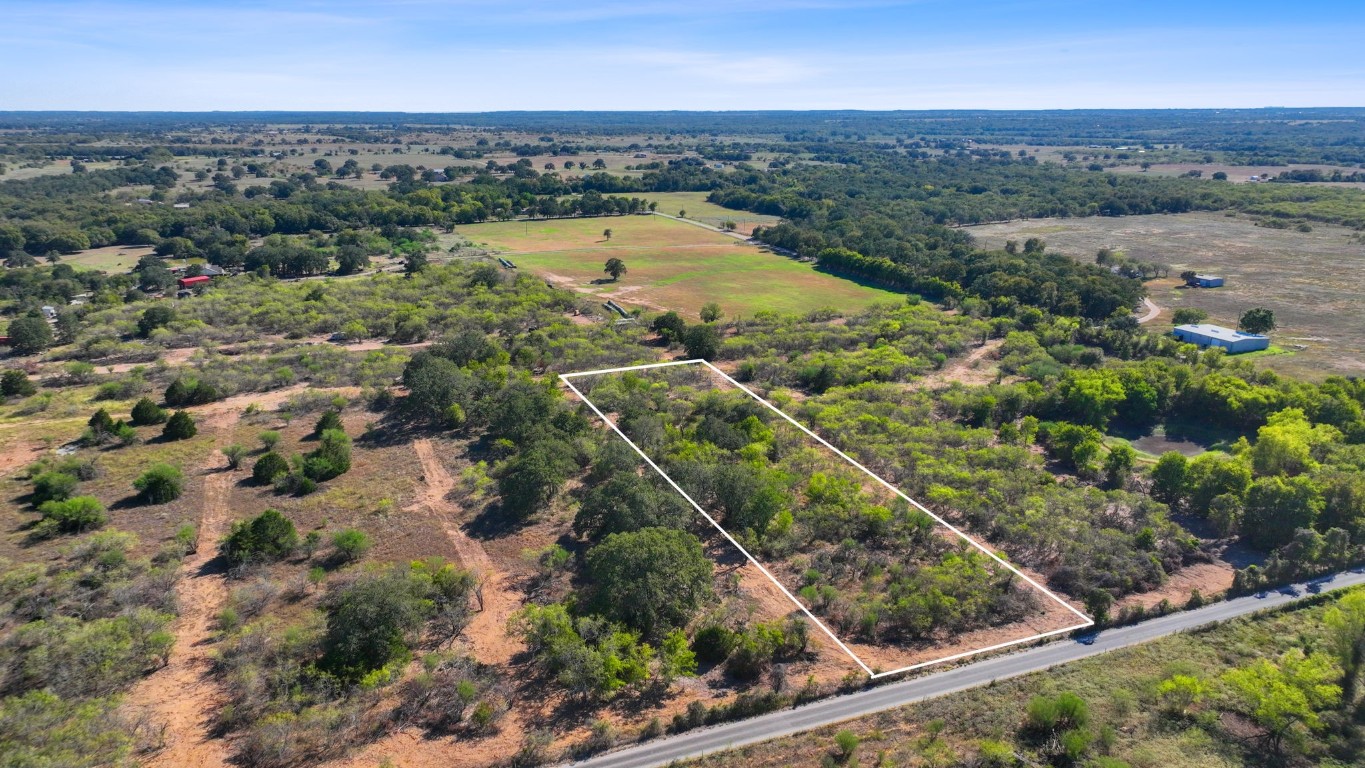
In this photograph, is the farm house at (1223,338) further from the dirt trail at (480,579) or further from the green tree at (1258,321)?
the dirt trail at (480,579)

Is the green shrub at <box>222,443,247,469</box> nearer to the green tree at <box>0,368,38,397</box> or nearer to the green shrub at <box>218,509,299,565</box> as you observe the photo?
the green shrub at <box>218,509,299,565</box>

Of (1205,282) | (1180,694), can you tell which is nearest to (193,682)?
(1180,694)

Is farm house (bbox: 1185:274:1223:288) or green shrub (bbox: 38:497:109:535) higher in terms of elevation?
farm house (bbox: 1185:274:1223:288)

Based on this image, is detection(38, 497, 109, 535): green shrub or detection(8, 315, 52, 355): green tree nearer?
detection(38, 497, 109, 535): green shrub

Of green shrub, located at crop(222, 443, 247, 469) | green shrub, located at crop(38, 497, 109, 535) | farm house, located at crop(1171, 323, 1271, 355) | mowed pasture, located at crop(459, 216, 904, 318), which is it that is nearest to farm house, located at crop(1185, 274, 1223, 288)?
farm house, located at crop(1171, 323, 1271, 355)

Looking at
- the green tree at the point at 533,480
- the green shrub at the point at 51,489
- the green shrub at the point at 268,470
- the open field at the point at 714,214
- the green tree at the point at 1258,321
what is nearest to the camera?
the green shrub at the point at 51,489

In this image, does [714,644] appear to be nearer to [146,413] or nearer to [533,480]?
[533,480]

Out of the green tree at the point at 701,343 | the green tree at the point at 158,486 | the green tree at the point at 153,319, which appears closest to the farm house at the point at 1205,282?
the green tree at the point at 701,343
